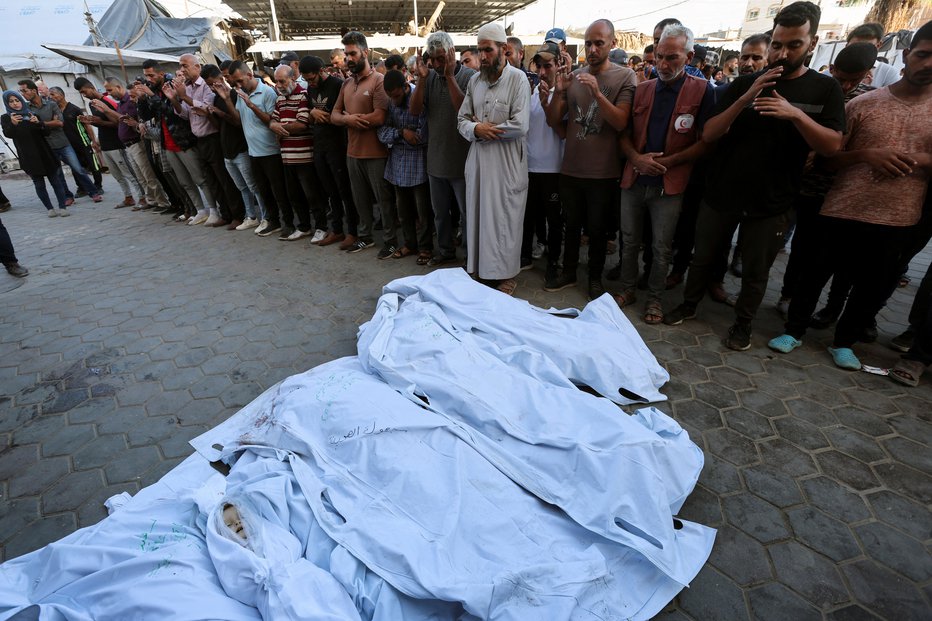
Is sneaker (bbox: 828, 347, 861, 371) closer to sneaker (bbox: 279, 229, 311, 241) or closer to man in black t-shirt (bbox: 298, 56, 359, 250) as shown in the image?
man in black t-shirt (bbox: 298, 56, 359, 250)

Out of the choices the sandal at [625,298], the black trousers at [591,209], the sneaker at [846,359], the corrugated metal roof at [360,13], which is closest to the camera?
the sneaker at [846,359]

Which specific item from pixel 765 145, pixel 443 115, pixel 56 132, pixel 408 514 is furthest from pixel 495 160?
pixel 56 132

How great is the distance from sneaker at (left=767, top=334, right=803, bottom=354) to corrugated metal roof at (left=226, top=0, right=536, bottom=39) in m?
19.3

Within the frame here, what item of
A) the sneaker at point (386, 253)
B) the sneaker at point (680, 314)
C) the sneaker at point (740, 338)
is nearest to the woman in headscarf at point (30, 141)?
the sneaker at point (386, 253)

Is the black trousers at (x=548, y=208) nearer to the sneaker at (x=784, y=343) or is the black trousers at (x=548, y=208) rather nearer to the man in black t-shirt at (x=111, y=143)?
the sneaker at (x=784, y=343)

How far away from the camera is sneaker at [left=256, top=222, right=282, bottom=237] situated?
6188 millimetres

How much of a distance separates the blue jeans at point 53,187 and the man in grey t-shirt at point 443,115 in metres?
7.53

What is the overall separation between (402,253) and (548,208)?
5.78ft

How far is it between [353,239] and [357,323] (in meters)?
2.03

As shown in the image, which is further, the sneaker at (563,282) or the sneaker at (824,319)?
the sneaker at (563,282)

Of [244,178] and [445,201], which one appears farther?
[244,178]

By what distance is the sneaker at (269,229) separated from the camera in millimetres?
6188

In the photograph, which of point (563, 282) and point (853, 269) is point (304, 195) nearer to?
point (563, 282)

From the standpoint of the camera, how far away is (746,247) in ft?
10.2
